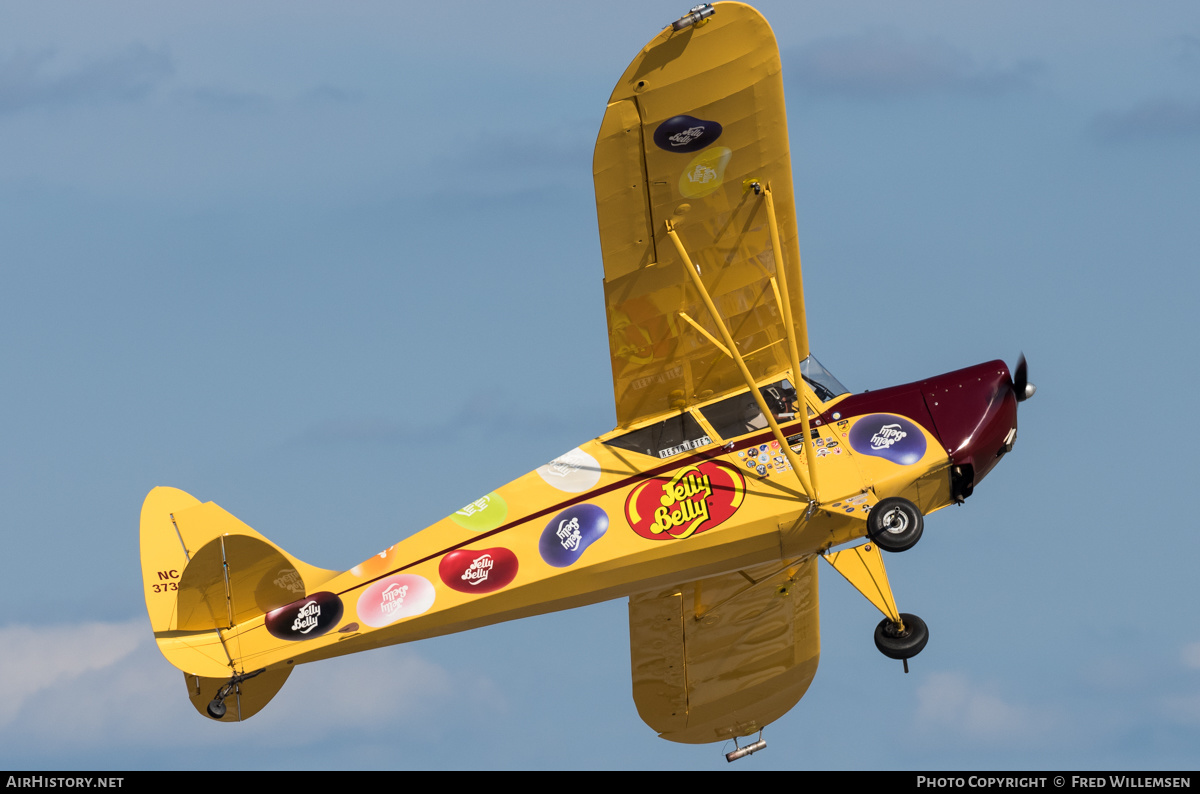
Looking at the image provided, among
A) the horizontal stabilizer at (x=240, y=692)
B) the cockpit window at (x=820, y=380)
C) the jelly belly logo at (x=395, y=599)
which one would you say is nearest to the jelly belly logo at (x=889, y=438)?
the cockpit window at (x=820, y=380)

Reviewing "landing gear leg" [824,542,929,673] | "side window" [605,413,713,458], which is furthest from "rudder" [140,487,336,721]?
"landing gear leg" [824,542,929,673]

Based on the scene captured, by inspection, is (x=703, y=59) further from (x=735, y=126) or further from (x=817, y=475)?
(x=817, y=475)

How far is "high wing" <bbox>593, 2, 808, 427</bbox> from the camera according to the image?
59.9ft

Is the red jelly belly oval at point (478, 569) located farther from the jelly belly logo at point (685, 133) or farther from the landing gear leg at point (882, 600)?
the jelly belly logo at point (685, 133)

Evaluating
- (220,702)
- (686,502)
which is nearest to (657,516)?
(686,502)

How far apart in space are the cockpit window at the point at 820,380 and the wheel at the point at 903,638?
2340 mm

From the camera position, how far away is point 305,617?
62.4 ft

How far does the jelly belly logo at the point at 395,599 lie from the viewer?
1891 cm

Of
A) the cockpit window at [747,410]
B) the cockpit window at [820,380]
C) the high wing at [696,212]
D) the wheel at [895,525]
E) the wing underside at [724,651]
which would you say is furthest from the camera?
the wing underside at [724,651]

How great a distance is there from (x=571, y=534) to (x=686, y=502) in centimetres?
118

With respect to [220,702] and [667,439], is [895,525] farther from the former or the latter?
[220,702]

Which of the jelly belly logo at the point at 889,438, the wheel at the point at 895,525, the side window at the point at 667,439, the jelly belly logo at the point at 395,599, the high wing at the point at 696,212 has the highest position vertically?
the high wing at the point at 696,212

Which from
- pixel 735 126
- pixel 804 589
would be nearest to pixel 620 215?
pixel 735 126

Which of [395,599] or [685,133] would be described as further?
[395,599]
